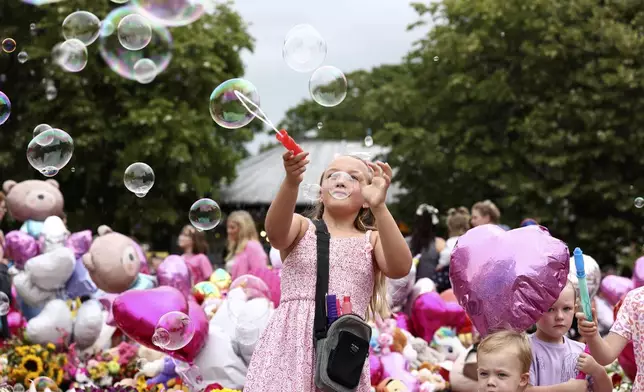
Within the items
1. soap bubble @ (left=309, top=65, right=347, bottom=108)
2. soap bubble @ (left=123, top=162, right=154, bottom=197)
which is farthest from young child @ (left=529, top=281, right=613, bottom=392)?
soap bubble @ (left=123, top=162, right=154, bottom=197)

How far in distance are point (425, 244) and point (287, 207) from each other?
4.96 m

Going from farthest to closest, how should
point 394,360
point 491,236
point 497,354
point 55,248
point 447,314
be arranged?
point 55,248 → point 447,314 → point 394,360 → point 491,236 → point 497,354

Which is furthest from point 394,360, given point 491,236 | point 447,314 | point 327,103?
point 491,236

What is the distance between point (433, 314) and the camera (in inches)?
258

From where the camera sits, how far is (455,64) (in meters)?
19.2

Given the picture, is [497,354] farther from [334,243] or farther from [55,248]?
[55,248]

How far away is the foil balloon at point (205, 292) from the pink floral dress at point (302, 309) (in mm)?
3171

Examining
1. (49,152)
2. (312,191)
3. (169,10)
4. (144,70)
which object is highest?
(169,10)

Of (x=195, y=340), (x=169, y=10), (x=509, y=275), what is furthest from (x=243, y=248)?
(x=509, y=275)

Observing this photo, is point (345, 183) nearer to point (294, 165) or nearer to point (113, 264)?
point (294, 165)

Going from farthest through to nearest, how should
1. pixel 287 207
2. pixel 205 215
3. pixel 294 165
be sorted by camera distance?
1. pixel 205 215
2. pixel 287 207
3. pixel 294 165

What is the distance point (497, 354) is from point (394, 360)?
2697 mm

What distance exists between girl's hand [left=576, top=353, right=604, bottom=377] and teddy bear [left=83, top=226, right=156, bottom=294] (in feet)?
14.3

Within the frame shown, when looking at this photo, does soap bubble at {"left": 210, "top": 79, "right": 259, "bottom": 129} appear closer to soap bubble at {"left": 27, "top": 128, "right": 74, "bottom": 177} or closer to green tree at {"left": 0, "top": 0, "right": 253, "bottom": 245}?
soap bubble at {"left": 27, "top": 128, "right": 74, "bottom": 177}
